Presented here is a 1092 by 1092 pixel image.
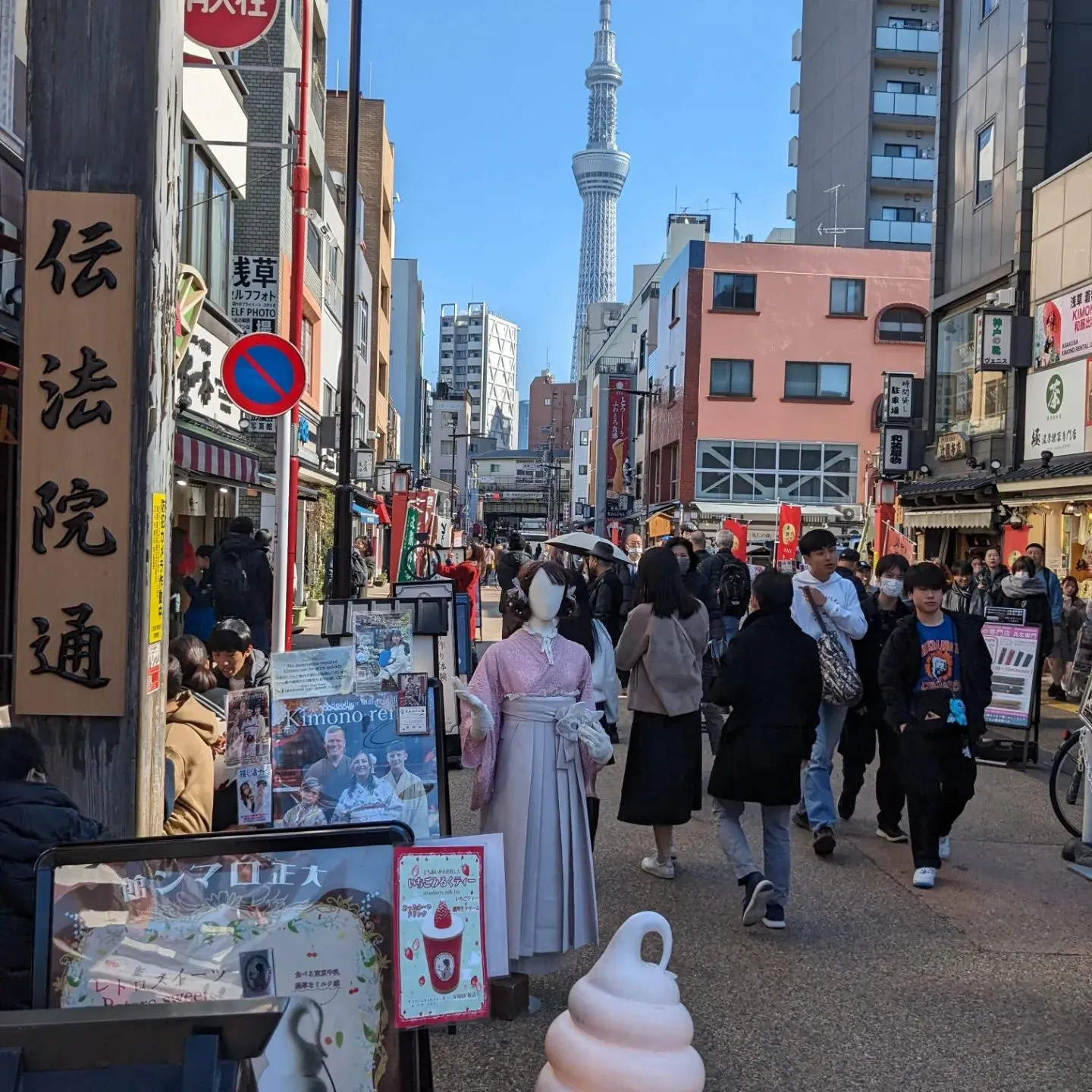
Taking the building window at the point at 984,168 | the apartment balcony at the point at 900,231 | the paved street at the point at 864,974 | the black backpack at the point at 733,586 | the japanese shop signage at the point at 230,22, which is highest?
the apartment balcony at the point at 900,231

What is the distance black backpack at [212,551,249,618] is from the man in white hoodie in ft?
22.7

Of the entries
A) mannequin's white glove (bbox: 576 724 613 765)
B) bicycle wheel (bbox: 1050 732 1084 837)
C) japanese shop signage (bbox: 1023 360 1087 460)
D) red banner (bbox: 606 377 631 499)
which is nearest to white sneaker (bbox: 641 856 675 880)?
mannequin's white glove (bbox: 576 724 613 765)

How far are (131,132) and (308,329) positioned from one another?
2397cm

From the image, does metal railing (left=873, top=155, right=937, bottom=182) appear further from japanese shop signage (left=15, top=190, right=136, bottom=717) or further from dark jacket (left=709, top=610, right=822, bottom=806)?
japanese shop signage (left=15, top=190, right=136, bottom=717)

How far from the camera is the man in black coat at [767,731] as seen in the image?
5844 mm

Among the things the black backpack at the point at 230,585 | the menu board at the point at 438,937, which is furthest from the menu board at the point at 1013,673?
the menu board at the point at 438,937

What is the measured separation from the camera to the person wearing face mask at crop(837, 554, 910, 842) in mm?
7730

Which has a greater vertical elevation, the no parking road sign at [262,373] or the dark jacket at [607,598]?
the no parking road sign at [262,373]

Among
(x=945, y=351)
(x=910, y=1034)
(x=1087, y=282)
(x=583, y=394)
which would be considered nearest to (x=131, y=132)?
(x=910, y=1034)

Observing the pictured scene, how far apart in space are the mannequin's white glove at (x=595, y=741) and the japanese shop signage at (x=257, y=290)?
12028 mm

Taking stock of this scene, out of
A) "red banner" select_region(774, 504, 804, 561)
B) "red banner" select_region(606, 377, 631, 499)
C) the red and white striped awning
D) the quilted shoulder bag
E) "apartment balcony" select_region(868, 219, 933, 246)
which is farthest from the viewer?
"red banner" select_region(606, 377, 631, 499)

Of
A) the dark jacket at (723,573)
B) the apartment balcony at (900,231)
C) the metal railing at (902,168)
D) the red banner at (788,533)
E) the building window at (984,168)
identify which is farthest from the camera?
the apartment balcony at (900,231)

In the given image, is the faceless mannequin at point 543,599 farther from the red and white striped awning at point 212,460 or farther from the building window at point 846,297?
the building window at point 846,297

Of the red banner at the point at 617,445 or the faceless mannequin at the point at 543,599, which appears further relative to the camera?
the red banner at the point at 617,445
